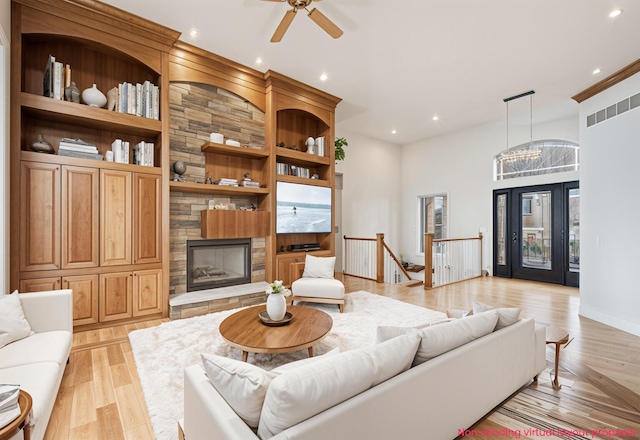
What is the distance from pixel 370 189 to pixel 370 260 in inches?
81.4

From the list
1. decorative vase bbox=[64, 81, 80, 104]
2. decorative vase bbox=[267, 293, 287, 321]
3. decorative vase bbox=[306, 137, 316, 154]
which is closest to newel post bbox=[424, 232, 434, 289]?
decorative vase bbox=[306, 137, 316, 154]

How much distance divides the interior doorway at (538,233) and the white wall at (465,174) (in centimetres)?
20

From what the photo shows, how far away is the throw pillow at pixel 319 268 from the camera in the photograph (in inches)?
179

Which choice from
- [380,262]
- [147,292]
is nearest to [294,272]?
[380,262]

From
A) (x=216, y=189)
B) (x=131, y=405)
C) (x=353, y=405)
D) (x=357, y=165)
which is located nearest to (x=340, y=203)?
(x=357, y=165)

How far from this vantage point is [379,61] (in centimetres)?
414

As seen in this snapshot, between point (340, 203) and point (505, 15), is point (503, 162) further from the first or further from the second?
point (505, 15)

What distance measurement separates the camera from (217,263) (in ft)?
14.7

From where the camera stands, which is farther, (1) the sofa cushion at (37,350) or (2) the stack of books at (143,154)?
(2) the stack of books at (143,154)

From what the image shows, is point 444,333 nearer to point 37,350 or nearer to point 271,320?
point 271,320

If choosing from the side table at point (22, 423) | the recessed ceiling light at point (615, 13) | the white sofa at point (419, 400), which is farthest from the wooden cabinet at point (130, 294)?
the recessed ceiling light at point (615, 13)

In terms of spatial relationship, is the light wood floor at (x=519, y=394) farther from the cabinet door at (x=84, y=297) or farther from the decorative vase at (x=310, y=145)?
the decorative vase at (x=310, y=145)

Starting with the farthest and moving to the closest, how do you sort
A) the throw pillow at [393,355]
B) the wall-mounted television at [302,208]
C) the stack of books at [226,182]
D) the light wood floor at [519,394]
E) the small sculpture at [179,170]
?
1. the wall-mounted television at [302,208]
2. the stack of books at [226,182]
3. the small sculpture at [179,170]
4. the light wood floor at [519,394]
5. the throw pillow at [393,355]

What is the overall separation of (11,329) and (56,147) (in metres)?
2.28
